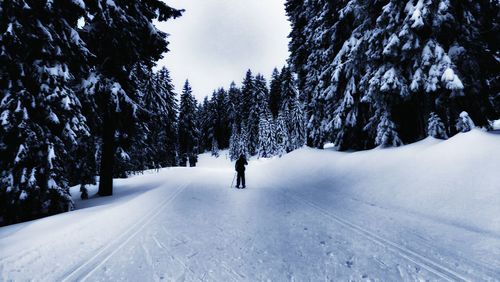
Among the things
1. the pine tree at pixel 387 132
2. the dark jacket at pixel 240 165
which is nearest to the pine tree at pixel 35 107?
the dark jacket at pixel 240 165

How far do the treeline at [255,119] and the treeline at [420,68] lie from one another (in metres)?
21.6

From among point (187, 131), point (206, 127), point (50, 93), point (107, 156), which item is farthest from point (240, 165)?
point (206, 127)

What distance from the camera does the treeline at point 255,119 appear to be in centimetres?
4994

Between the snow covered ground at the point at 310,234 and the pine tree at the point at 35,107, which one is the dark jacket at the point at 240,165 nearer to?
the snow covered ground at the point at 310,234

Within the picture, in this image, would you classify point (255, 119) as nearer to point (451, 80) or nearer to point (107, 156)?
point (107, 156)

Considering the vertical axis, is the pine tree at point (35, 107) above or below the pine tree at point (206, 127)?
below

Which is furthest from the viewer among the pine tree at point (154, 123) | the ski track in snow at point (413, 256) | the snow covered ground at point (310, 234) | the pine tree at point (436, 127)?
the pine tree at point (154, 123)

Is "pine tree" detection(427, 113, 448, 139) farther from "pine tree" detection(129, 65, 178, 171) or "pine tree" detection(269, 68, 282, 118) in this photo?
"pine tree" detection(269, 68, 282, 118)

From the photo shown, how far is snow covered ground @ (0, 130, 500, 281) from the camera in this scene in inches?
155

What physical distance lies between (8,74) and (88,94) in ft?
9.50

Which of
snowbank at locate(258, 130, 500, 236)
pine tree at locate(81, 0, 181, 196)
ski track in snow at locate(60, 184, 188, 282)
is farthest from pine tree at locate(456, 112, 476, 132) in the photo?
pine tree at locate(81, 0, 181, 196)

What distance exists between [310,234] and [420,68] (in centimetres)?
812

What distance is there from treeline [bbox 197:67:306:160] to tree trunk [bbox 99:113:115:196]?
85.4ft

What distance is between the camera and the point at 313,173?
15.7 meters
